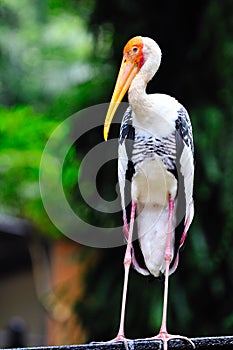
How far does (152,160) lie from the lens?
9.61 ft

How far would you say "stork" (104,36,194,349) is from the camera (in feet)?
9.54

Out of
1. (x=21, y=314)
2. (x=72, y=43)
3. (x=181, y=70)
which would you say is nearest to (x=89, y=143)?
(x=181, y=70)

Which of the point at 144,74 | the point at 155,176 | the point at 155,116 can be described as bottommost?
the point at 155,176

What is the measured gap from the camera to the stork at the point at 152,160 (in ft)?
9.54

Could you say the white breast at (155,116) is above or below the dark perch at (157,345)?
above

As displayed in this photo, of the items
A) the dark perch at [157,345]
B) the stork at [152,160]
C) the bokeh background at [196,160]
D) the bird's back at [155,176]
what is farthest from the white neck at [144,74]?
the bokeh background at [196,160]

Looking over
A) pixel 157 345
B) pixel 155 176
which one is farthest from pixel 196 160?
pixel 157 345

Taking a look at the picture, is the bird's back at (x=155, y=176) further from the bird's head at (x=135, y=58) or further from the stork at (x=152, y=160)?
the bird's head at (x=135, y=58)

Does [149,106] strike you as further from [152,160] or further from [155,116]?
[152,160]

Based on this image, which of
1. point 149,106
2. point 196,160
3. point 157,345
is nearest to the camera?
point 157,345

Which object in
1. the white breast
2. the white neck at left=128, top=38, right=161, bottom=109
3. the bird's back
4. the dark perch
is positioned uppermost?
the white neck at left=128, top=38, right=161, bottom=109

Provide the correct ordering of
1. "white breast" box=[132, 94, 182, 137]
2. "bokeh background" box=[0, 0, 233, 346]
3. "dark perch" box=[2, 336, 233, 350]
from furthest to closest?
1. "bokeh background" box=[0, 0, 233, 346]
2. "white breast" box=[132, 94, 182, 137]
3. "dark perch" box=[2, 336, 233, 350]

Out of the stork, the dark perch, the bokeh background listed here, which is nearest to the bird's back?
the stork

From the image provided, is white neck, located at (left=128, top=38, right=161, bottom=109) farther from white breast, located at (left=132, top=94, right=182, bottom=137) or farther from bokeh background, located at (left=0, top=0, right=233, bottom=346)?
bokeh background, located at (left=0, top=0, right=233, bottom=346)
